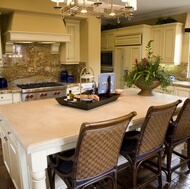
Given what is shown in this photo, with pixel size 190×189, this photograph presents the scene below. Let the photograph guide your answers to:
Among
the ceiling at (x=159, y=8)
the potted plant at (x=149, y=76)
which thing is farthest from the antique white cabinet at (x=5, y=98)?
the potted plant at (x=149, y=76)

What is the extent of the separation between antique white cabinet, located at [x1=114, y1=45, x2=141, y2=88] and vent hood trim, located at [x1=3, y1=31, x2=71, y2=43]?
1.98 metres

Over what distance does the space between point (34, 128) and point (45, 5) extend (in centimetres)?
305

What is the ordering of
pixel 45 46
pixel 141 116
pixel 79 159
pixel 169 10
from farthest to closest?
pixel 169 10 < pixel 45 46 < pixel 141 116 < pixel 79 159

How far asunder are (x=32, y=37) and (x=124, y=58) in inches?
108

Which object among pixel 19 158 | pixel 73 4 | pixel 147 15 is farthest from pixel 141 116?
pixel 147 15

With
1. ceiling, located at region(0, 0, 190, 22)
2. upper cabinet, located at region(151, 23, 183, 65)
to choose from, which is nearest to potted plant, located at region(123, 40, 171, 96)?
ceiling, located at region(0, 0, 190, 22)

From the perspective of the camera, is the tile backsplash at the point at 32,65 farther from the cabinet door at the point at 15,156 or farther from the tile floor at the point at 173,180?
the cabinet door at the point at 15,156

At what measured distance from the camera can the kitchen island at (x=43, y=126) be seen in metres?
1.41

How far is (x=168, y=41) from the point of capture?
4.95 m

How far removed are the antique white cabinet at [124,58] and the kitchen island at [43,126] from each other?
2.91 meters

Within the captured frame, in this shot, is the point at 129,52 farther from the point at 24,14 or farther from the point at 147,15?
the point at 24,14

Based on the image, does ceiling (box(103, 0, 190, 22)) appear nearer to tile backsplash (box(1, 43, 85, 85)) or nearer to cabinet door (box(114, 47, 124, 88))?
cabinet door (box(114, 47, 124, 88))

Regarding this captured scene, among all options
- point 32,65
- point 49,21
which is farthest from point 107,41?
point 32,65

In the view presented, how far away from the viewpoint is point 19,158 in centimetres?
180
